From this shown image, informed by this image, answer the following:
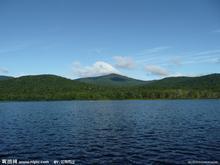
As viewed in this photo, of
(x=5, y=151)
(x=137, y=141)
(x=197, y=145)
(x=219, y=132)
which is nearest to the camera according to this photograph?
(x=5, y=151)

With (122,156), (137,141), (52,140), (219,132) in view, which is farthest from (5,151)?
(219,132)

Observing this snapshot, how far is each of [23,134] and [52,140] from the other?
462 inches

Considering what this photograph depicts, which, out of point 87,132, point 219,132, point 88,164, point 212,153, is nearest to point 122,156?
point 88,164

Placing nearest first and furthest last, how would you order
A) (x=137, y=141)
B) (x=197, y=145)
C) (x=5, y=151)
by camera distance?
(x=5, y=151), (x=197, y=145), (x=137, y=141)

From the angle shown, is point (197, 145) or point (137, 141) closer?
point (197, 145)

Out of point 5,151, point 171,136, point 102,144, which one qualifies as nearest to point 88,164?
point 102,144

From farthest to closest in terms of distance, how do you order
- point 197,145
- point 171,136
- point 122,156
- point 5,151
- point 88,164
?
point 171,136 → point 197,145 → point 5,151 → point 122,156 → point 88,164

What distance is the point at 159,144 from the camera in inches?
1924

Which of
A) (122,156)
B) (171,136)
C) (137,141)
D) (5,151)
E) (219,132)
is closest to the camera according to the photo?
(122,156)

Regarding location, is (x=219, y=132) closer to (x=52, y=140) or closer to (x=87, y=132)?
(x=87, y=132)

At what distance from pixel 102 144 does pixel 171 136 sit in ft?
53.2

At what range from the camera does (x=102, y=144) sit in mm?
49531

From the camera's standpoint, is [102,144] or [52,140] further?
[52,140]

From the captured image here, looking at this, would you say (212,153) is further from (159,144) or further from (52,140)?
(52,140)
